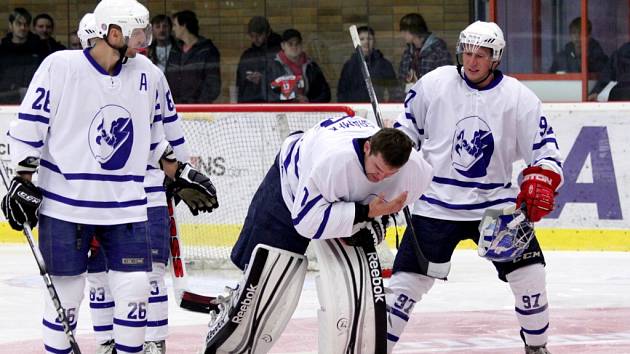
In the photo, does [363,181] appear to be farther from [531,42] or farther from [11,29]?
[11,29]

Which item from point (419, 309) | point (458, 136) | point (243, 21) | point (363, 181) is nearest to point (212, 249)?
point (419, 309)

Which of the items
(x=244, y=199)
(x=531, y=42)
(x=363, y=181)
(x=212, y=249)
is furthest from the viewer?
(x=531, y=42)

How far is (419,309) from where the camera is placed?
7336 millimetres

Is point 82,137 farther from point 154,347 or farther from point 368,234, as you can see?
point 154,347

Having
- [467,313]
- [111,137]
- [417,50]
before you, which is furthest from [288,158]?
[417,50]

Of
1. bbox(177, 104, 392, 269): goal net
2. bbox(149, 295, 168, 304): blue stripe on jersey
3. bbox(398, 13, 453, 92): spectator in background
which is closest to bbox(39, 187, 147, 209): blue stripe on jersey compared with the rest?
bbox(149, 295, 168, 304): blue stripe on jersey

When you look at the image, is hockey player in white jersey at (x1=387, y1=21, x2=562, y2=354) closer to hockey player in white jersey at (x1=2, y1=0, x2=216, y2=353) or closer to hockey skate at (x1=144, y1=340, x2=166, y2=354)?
hockey skate at (x1=144, y1=340, x2=166, y2=354)

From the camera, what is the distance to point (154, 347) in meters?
5.91

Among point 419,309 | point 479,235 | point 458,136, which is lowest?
point 419,309

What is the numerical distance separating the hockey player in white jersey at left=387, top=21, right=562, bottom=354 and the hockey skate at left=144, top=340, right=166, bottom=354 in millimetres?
859

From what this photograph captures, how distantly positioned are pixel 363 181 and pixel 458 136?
96 centimetres

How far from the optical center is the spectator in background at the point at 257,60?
10.1 m

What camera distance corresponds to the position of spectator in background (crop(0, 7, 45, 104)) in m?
10.4

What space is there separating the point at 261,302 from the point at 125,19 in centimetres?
101
